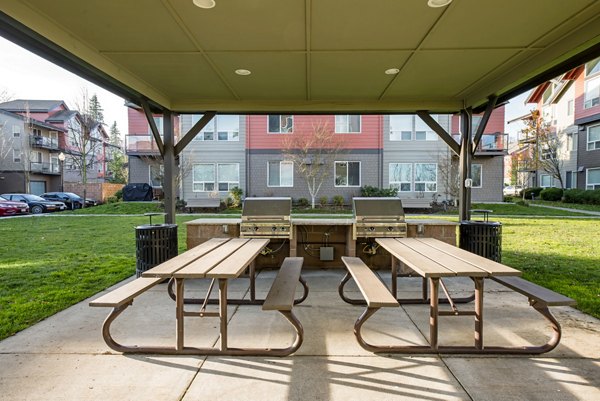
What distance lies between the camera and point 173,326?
3.44 meters

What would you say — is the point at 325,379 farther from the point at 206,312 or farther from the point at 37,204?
the point at 37,204

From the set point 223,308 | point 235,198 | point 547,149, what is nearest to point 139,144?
point 235,198

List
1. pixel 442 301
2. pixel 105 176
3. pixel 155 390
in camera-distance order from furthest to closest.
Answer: pixel 105 176, pixel 442 301, pixel 155 390

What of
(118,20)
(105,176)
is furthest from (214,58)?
(105,176)

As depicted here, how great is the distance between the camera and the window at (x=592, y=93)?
20.8 meters

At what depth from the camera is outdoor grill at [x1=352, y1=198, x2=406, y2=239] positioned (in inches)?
204

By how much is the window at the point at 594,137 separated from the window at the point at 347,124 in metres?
15.2

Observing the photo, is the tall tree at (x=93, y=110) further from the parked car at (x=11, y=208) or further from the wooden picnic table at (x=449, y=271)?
the wooden picnic table at (x=449, y=271)

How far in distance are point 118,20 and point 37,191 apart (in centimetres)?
3342

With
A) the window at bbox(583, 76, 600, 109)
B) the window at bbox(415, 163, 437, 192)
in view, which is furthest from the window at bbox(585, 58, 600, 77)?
the window at bbox(415, 163, 437, 192)

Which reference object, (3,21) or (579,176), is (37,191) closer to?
(3,21)

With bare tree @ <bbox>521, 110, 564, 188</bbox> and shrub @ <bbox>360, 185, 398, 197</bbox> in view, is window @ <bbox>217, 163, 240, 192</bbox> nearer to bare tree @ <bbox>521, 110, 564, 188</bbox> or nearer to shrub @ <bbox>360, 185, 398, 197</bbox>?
shrub @ <bbox>360, 185, 398, 197</bbox>

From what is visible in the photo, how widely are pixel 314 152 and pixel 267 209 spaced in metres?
11.6

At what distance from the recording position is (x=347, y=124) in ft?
55.9
